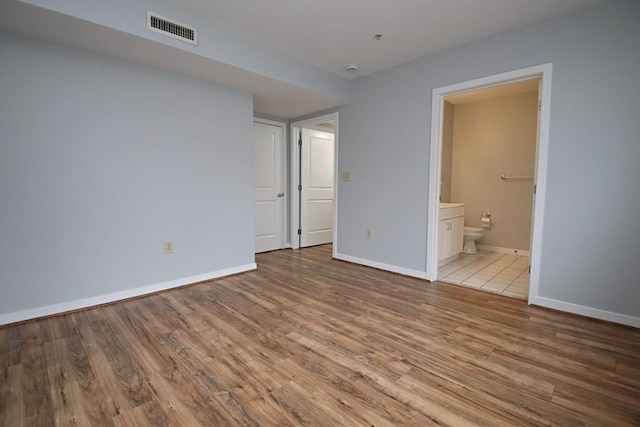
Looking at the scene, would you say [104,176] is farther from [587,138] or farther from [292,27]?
[587,138]

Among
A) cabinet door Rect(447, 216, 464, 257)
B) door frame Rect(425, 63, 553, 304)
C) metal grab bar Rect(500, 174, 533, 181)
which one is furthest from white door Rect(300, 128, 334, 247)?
metal grab bar Rect(500, 174, 533, 181)

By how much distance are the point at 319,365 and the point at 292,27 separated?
267 cm

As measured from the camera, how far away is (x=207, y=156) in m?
3.23

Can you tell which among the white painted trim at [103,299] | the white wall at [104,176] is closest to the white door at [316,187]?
the white wall at [104,176]

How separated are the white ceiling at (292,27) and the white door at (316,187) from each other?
5.59 ft

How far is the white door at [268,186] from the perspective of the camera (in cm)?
451

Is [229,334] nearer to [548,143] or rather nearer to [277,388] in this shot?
[277,388]

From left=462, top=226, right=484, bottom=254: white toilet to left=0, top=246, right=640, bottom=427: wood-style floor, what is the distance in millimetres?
1877

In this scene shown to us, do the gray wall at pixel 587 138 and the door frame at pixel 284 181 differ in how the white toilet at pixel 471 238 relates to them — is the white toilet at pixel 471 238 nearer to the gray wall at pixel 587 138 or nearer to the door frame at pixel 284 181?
the gray wall at pixel 587 138

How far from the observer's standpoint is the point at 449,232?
3.81 metres

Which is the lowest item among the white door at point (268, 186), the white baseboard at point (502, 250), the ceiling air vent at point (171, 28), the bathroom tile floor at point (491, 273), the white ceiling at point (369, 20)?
the bathroom tile floor at point (491, 273)

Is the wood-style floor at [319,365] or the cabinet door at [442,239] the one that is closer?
the wood-style floor at [319,365]

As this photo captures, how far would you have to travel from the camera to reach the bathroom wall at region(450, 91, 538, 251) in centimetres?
452

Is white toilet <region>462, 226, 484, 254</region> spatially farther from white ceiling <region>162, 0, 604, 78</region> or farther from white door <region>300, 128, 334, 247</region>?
white ceiling <region>162, 0, 604, 78</region>
